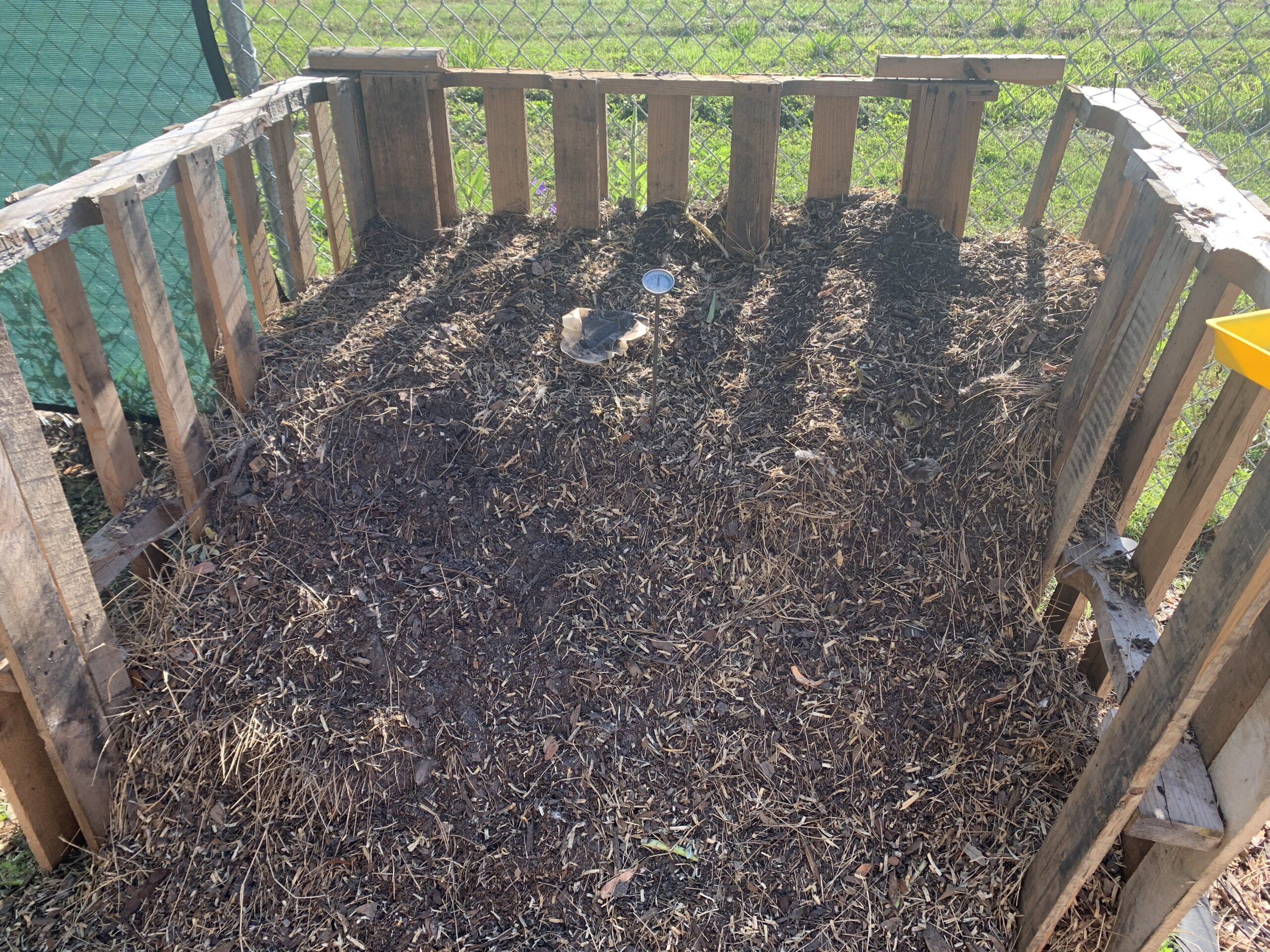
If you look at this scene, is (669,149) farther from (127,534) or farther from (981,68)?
(127,534)

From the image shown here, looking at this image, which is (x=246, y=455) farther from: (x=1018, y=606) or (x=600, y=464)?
(x=1018, y=606)

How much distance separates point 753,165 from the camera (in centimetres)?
318

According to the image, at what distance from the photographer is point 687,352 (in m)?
2.91

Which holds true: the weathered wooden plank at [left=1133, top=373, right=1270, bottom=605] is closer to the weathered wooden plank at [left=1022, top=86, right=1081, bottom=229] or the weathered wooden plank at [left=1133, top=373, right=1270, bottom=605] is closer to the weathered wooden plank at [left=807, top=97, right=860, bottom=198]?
the weathered wooden plank at [left=1022, top=86, right=1081, bottom=229]

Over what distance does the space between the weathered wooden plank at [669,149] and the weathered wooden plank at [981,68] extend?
22 cm

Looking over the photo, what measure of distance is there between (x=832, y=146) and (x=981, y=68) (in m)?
0.57

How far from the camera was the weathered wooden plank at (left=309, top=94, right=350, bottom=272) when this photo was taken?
3131mm

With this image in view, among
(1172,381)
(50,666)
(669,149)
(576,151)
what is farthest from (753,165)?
(50,666)

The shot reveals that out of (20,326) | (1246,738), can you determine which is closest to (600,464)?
(1246,738)

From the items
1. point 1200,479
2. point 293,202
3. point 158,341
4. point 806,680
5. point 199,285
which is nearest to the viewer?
point 1200,479

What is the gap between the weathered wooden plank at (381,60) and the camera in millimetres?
3121

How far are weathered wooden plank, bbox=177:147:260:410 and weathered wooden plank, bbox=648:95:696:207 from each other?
5.14 ft

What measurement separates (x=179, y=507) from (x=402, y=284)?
3.66 ft

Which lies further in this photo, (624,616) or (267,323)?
(267,323)
